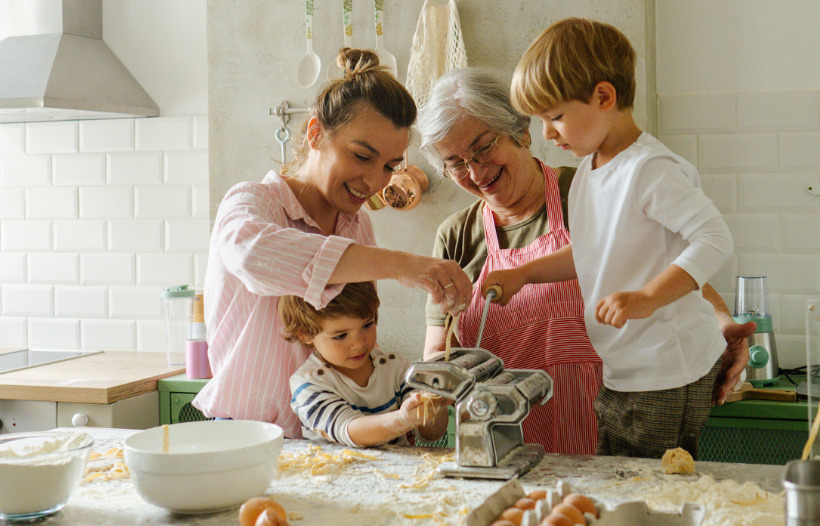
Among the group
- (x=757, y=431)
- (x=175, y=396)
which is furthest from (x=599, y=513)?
(x=175, y=396)

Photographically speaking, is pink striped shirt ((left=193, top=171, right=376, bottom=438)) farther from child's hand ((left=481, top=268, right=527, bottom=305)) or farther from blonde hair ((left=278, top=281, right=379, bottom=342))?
child's hand ((left=481, top=268, right=527, bottom=305))

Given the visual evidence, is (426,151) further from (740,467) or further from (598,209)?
(740,467)

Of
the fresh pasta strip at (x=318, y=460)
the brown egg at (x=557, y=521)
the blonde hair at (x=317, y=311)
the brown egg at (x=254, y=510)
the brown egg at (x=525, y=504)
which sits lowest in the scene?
the fresh pasta strip at (x=318, y=460)

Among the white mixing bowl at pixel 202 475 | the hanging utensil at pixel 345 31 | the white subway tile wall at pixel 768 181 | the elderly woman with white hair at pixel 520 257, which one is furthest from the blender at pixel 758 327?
the white mixing bowl at pixel 202 475

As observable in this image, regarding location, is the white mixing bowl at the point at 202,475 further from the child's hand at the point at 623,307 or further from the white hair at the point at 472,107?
the white hair at the point at 472,107

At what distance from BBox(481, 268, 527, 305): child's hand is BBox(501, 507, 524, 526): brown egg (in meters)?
0.70

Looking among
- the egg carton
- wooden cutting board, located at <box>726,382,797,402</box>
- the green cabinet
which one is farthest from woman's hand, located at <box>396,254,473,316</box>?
the green cabinet

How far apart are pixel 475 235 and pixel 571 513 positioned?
3.60 ft

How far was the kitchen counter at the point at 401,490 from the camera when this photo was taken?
3.85ft

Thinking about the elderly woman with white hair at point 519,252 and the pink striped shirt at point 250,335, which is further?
the elderly woman with white hair at point 519,252

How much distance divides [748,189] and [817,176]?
0.68ft

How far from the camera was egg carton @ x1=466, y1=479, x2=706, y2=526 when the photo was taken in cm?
103

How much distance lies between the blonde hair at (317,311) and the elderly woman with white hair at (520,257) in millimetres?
257

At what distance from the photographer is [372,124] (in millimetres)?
Result: 1687
